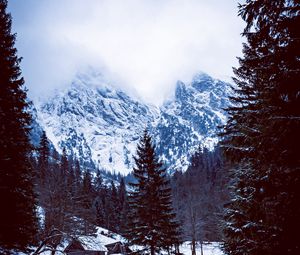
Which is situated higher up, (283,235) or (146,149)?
(146,149)

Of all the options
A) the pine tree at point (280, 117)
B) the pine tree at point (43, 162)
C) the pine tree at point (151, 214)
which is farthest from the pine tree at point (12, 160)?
the pine tree at point (151, 214)

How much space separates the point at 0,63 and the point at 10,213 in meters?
6.45

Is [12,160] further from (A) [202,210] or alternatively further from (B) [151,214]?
(A) [202,210]

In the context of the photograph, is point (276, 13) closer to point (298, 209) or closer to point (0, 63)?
point (298, 209)

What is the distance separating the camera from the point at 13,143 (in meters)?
11.9

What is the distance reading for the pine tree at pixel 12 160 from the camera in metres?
11.7

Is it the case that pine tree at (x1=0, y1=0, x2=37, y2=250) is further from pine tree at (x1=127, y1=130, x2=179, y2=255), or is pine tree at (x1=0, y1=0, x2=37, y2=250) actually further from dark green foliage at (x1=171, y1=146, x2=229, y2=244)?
pine tree at (x1=127, y1=130, x2=179, y2=255)

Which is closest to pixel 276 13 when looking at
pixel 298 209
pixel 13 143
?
pixel 298 209

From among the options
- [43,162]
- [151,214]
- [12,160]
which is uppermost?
[43,162]

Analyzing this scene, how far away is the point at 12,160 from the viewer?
12.1 m

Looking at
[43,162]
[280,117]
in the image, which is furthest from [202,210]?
[280,117]

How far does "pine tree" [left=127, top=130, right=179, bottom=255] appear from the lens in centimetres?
2648

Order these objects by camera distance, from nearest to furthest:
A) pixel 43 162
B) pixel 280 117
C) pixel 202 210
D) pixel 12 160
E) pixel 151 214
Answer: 1. pixel 280 117
2. pixel 12 160
3. pixel 151 214
4. pixel 43 162
5. pixel 202 210

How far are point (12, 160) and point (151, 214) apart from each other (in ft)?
56.7
